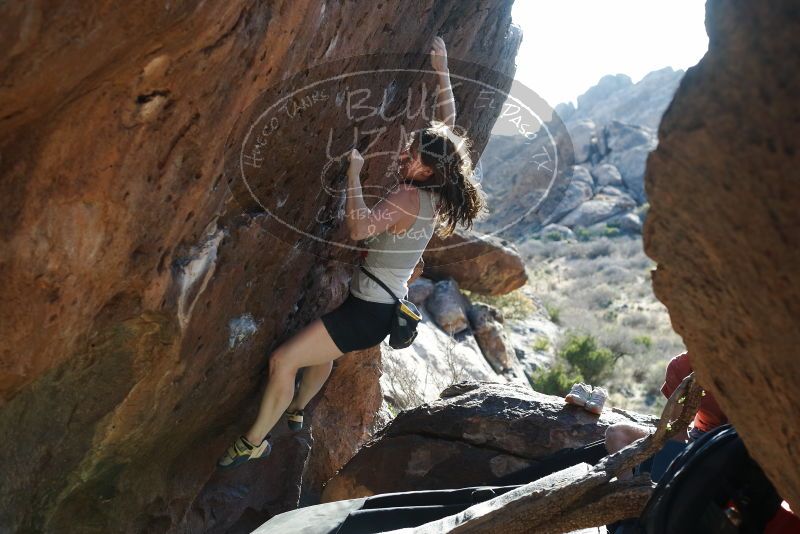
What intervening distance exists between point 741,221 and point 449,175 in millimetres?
2292

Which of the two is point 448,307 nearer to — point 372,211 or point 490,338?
point 490,338

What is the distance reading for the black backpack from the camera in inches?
93.1

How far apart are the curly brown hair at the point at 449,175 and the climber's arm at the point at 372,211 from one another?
111 mm

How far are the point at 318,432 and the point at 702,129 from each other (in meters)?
5.49

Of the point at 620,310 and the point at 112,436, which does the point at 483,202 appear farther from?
the point at 620,310

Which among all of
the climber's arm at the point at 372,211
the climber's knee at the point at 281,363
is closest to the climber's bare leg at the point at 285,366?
the climber's knee at the point at 281,363

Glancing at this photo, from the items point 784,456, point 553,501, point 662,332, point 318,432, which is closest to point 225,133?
point 553,501

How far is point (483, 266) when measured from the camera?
46.4 feet

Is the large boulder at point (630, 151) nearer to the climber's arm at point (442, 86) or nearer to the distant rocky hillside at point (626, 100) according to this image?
the distant rocky hillside at point (626, 100)

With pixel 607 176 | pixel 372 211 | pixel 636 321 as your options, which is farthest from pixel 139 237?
pixel 607 176

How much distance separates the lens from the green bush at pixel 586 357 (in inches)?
668

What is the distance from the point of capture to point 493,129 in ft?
20.7

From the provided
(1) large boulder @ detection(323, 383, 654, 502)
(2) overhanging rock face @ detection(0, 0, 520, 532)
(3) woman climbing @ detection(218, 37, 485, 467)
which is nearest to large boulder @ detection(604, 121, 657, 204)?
(1) large boulder @ detection(323, 383, 654, 502)

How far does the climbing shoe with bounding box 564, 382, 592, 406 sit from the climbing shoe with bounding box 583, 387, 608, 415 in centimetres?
3
